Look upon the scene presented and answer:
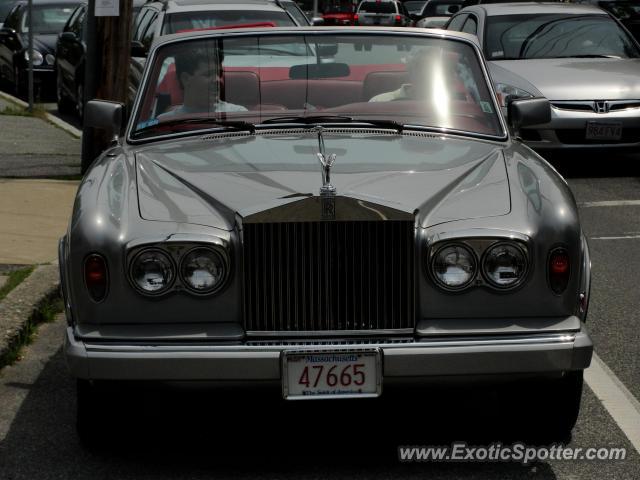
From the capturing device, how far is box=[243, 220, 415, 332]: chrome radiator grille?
4.79 meters

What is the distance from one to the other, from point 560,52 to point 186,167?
31.1 ft

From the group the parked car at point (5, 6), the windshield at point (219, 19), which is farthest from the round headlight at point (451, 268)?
the parked car at point (5, 6)

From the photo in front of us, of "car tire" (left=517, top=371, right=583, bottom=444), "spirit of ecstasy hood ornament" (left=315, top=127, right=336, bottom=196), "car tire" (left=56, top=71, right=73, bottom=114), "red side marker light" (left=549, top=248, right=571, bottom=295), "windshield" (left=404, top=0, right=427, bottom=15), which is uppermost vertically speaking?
"spirit of ecstasy hood ornament" (left=315, top=127, right=336, bottom=196)

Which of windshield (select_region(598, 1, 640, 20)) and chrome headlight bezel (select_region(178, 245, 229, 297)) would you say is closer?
chrome headlight bezel (select_region(178, 245, 229, 297))

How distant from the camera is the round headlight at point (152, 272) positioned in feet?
15.8

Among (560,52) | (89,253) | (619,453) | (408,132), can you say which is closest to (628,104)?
(560,52)

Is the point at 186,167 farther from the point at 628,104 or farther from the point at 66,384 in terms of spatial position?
the point at 628,104

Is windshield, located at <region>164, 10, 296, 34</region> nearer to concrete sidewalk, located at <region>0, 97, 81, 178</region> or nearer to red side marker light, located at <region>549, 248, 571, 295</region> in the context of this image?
concrete sidewalk, located at <region>0, 97, 81, 178</region>

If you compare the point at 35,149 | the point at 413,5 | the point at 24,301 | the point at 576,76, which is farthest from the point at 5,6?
the point at 24,301

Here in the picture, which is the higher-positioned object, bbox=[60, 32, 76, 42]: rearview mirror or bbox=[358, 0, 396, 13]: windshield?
bbox=[60, 32, 76, 42]: rearview mirror

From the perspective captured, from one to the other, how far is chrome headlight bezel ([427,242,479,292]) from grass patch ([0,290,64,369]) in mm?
2574

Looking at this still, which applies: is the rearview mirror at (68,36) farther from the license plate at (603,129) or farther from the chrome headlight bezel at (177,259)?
the chrome headlight bezel at (177,259)

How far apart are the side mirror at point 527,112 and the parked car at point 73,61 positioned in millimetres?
10516

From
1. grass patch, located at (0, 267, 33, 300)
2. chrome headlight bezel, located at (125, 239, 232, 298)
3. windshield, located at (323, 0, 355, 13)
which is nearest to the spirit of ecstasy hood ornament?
chrome headlight bezel, located at (125, 239, 232, 298)
